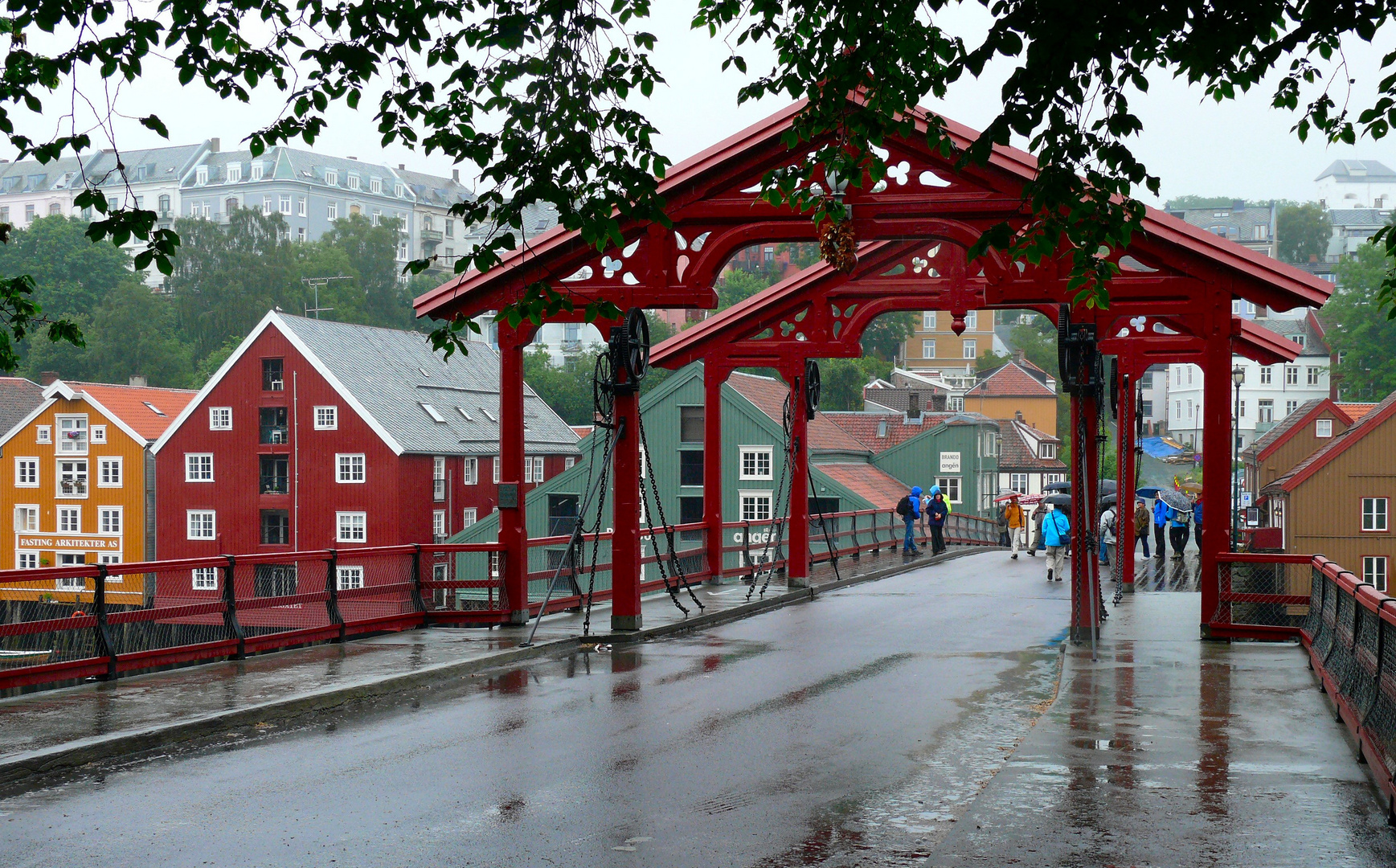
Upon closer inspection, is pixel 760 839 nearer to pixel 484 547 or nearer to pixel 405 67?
pixel 405 67

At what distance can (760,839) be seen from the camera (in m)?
7.27

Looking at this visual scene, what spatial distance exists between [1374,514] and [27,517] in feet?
194

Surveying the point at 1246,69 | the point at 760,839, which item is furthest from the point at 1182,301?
the point at 760,839

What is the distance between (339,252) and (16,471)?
154ft

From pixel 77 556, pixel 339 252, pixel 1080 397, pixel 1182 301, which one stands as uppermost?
pixel 339 252

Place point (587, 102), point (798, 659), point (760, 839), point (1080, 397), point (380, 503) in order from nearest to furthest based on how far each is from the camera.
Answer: point (760, 839)
point (587, 102)
point (798, 659)
point (1080, 397)
point (380, 503)

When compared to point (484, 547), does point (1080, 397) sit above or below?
above

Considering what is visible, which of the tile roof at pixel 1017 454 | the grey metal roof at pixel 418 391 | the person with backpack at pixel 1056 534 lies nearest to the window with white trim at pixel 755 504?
the grey metal roof at pixel 418 391

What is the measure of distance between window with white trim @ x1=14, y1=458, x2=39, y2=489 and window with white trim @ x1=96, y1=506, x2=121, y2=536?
14.3ft

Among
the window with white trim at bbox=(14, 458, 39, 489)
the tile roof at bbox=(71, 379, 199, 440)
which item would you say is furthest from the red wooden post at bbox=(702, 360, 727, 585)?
the window with white trim at bbox=(14, 458, 39, 489)

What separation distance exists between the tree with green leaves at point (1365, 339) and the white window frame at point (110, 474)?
7610 centimetres

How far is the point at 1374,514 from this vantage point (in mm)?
51812

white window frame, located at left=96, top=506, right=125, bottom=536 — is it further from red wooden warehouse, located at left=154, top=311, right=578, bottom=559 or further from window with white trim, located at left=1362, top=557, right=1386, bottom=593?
window with white trim, located at left=1362, top=557, right=1386, bottom=593

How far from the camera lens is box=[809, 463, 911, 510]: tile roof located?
195 ft
